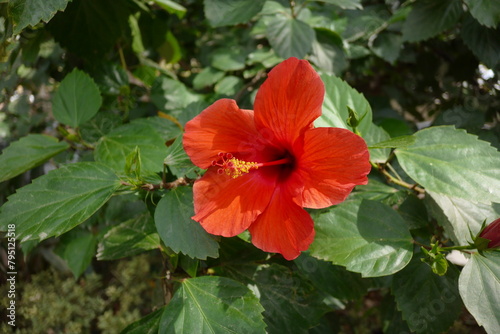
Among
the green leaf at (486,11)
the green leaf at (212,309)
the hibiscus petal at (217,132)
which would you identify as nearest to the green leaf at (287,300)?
the green leaf at (212,309)

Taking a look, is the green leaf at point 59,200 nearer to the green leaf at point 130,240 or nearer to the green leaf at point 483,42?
the green leaf at point 130,240

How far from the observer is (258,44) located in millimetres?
1750

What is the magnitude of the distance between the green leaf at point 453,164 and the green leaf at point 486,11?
43cm

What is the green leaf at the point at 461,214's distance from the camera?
857mm

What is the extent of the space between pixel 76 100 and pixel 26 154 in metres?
0.21

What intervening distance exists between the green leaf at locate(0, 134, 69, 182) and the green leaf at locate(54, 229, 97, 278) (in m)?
0.49

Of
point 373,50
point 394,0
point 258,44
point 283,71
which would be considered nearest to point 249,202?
point 283,71

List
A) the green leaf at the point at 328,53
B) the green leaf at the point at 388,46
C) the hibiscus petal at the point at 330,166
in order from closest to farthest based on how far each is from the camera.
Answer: the hibiscus petal at the point at 330,166 → the green leaf at the point at 328,53 → the green leaf at the point at 388,46

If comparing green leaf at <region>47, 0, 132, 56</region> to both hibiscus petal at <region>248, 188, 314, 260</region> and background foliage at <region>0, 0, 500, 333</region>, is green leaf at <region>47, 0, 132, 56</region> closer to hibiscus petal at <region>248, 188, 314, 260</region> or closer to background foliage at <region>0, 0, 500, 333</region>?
background foliage at <region>0, 0, 500, 333</region>

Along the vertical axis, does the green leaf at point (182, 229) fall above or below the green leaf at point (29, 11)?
below

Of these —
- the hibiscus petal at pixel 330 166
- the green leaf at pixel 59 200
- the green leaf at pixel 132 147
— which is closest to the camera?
the hibiscus petal at pixel 330 166

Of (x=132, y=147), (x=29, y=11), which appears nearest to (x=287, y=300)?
(x=132, y=147)

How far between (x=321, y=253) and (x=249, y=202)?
19cm

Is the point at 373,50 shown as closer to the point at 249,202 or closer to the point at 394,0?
the point at 394,0
